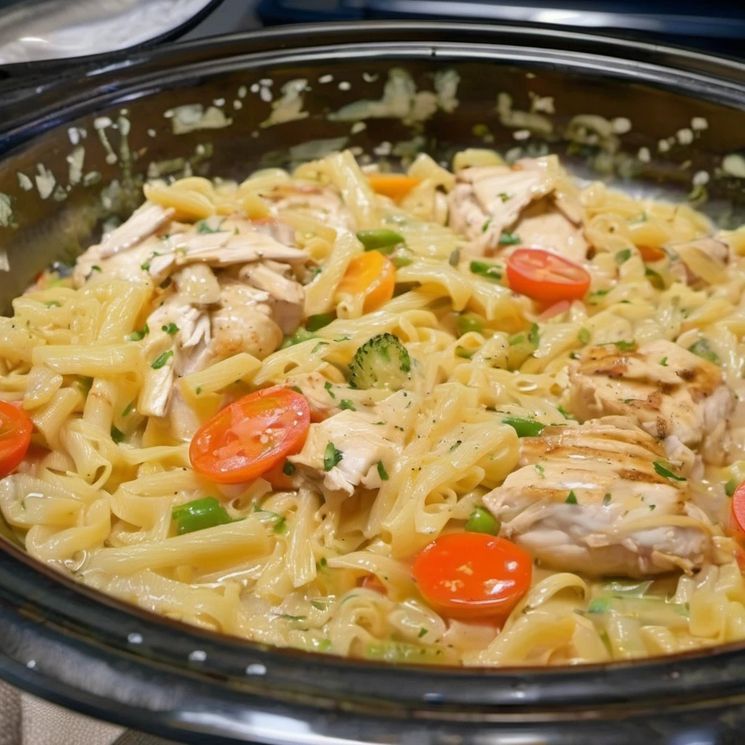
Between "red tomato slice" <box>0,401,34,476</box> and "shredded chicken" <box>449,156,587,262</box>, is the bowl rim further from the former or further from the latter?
"shredded chicken" <box>449,156,587,262</box>

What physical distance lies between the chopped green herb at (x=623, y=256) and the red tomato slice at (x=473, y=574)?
1.72 meters

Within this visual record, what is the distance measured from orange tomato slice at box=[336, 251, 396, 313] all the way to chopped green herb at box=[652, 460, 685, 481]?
131 cm

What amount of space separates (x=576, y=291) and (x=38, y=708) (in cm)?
244

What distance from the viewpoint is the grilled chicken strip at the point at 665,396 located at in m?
2.63

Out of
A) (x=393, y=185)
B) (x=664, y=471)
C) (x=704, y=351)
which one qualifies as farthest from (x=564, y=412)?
(x=393, y=185)

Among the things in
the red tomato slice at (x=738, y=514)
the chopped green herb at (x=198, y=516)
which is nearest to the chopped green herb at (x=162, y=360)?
the chopped green herb at (x=198, y=516)

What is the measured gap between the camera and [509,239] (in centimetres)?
356

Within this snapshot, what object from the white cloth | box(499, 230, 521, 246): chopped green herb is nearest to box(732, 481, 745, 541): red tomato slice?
box(499, 230, 521, 246): chopped green herb

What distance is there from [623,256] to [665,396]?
105 centimetres

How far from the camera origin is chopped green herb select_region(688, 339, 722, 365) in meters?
3.08

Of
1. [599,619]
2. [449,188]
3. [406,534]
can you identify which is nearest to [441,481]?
[406,534]

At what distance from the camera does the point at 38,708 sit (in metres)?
2.17

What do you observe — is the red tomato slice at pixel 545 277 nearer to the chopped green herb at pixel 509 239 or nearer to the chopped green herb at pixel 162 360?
the chopped green herb at pixel 509 239

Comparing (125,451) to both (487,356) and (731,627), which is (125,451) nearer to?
(487,356)
